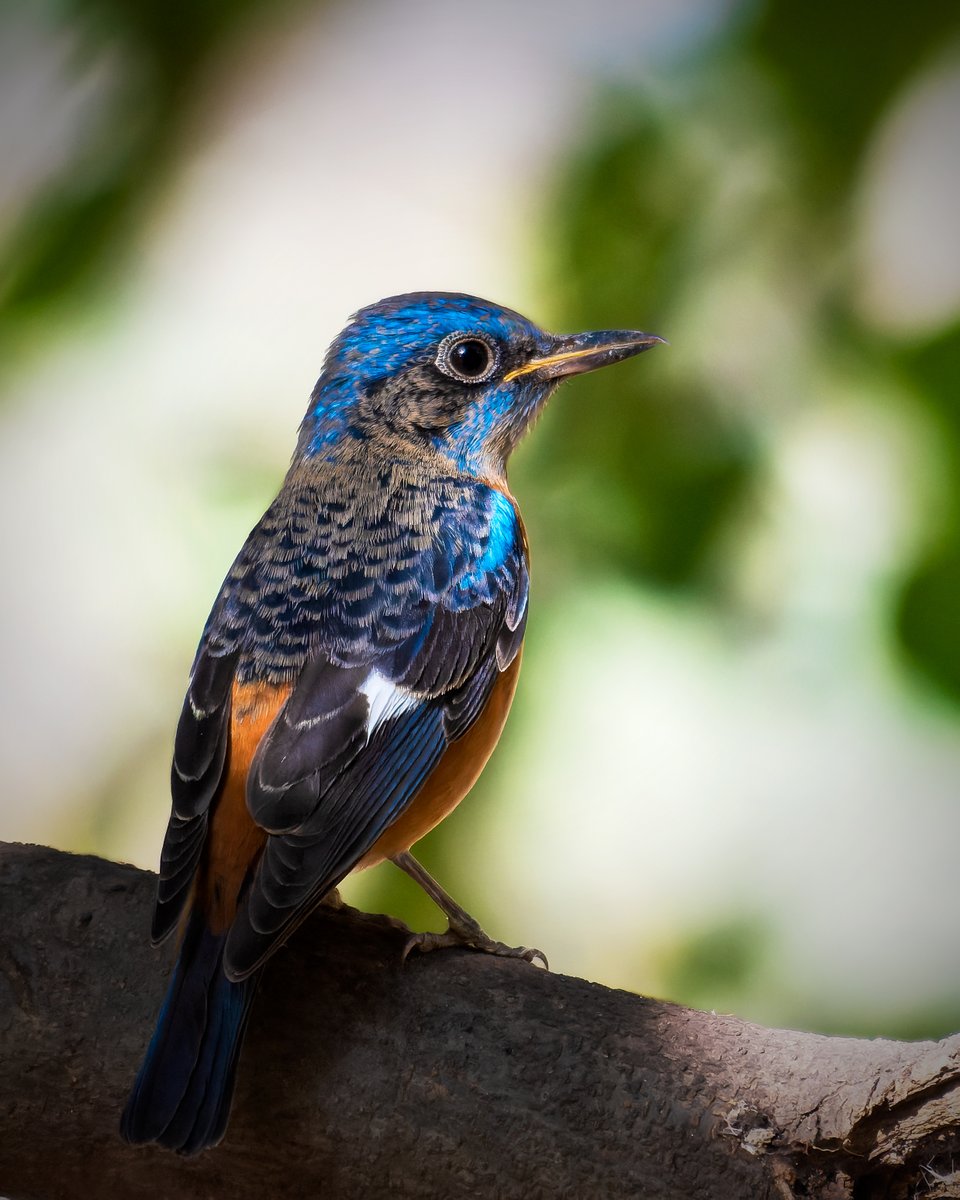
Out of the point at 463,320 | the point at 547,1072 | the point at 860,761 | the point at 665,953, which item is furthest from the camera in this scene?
the point at 860,761

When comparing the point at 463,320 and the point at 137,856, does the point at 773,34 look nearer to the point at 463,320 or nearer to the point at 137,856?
the point at 463,320

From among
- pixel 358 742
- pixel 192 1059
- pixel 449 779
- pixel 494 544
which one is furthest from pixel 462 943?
pixel 494 544

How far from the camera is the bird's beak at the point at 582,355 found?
2.87 m

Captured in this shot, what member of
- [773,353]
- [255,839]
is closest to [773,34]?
[773,353]

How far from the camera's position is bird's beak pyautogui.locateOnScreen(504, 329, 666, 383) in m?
2.87

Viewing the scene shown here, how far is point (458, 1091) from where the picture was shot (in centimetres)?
203

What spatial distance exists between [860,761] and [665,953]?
32.0 inches

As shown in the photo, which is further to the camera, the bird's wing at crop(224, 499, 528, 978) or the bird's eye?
the bird's eye

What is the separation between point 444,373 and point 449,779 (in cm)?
90

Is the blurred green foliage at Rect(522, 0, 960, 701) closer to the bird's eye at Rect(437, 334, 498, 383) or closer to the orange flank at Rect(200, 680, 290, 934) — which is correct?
the bird's eye at Rect(437, 334, 498, 383)

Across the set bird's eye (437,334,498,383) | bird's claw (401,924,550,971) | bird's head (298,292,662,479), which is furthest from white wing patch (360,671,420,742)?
bird's eye (437,334,498,383)

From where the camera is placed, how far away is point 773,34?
3.92 meters

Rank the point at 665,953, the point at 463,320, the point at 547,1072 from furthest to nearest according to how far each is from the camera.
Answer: the point at 665,953, the point at 463,320, the point at 547,1072

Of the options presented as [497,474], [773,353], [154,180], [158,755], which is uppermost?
[773,353]
